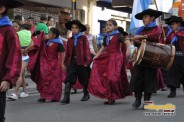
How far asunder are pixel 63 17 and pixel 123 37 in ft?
40.3

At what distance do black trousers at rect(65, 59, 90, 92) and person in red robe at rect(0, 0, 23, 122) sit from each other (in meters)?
4.60

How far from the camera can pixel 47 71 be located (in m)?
10.2

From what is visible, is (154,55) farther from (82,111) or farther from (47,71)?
(47,71)

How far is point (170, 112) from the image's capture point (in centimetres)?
805

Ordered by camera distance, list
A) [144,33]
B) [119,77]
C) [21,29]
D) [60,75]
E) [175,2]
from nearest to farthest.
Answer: [144,33]
[119,77]
[60,75]
[21,29]
[175,2]

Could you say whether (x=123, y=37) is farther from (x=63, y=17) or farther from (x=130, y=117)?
(x=63, y=17)

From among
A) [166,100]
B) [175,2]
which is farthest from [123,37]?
[175,2]

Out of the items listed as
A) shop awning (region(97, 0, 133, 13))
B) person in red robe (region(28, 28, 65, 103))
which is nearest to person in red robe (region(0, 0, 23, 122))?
person in red robe (region(28, 28, 65, 103))

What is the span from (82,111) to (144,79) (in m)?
1.24

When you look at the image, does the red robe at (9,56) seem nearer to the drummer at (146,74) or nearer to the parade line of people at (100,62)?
the parade line of people at (100,62)

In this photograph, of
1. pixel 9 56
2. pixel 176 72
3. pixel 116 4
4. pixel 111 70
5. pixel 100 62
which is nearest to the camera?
pixel 9 56

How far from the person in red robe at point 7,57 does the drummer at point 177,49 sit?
6200 mm

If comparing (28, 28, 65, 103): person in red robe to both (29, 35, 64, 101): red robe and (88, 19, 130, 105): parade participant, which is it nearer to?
(29, 35, 64, 101): red robe

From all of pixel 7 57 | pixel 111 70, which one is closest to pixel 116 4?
pixel 111 70
